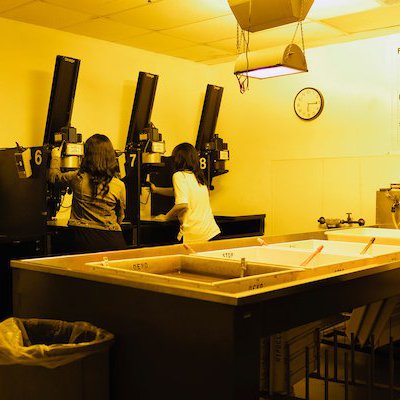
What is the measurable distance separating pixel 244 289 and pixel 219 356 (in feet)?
1.05

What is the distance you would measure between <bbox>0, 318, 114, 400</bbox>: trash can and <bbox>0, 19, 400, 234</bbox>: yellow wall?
3217mm

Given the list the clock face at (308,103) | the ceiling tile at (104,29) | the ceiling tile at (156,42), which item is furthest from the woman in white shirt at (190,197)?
the clock face at (308,103)

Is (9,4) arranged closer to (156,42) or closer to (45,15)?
(45,15)

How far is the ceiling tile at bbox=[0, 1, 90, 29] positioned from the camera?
4.52 metres

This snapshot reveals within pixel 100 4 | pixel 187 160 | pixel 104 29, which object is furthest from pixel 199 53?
pixel 187 160

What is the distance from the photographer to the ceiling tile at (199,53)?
19.3 feet

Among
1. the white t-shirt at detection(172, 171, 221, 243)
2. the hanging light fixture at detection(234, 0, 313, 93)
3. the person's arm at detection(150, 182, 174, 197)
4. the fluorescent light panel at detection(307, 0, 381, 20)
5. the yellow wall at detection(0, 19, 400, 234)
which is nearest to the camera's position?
the hanging light fixture at detection(234, 0, 313, 93)

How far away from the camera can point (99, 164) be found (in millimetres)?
3725

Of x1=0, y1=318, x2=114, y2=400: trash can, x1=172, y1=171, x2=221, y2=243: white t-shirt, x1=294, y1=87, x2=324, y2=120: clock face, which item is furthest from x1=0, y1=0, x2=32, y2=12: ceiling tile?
x1=0, y1=318, x2=114, y2=400: trash can

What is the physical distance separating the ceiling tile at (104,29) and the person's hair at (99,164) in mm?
1604

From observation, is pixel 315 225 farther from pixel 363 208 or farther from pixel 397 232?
pixel 397 232

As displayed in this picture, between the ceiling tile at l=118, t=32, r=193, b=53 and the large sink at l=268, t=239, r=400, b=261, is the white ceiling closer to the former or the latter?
the ceiling tile at l=118, t=32, r=193, b=53

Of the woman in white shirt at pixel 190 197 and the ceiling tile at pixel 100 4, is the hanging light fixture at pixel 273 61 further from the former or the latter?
the ceiling tile at pixel 100 4

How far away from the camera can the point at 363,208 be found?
5520 millimetres
